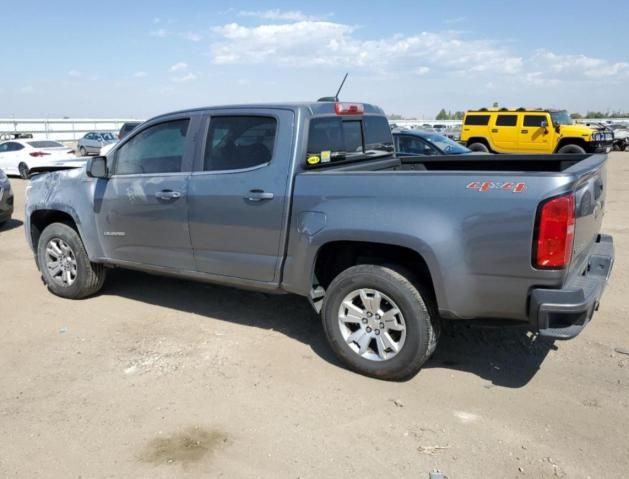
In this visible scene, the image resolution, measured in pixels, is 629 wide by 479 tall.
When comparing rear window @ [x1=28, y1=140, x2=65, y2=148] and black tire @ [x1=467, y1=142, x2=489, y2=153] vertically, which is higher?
rear window @ [x1=28, y1=140, x2=65, y2=148]

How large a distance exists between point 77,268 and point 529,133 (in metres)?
18.9

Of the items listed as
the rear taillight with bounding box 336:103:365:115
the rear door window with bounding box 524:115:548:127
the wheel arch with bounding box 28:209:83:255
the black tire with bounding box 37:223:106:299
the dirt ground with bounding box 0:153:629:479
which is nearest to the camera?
the dirt ground with bounding box 0:153:629:479

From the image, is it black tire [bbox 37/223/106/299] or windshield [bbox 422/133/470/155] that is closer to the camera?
black tire [bbox 37/223/106/299]

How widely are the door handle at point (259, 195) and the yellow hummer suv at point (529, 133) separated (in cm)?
1841

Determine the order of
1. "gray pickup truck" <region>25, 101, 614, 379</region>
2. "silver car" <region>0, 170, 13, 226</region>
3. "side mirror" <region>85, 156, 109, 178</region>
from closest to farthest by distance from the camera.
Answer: "gray pickup truck" <region>25, 101, 614, 379</region> → "side mirror" <region>85, 156, 109, 178</region> → "silver car" <region>0, 170, 13, 226</region>

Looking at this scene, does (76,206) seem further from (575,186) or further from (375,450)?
(575,186)

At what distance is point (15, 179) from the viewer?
1900 centimetres

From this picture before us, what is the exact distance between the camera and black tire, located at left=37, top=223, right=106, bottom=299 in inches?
212

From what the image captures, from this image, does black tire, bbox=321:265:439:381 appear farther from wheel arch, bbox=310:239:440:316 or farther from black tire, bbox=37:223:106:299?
black tire, bbox=37:223:106:299

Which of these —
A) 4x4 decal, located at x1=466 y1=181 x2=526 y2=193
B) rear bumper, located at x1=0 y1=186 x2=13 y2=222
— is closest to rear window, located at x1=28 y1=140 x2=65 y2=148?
rear bumper, located at x1=0 y1=186 x2=13 y2=222

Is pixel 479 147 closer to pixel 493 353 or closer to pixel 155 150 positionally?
pixel 493 353

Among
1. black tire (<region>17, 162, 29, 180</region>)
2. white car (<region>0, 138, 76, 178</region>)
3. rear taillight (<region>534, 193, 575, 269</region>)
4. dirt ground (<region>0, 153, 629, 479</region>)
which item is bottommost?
dirt ground (<region>0, 153, 629, 479</region>)

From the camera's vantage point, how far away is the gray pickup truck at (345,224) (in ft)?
10.5

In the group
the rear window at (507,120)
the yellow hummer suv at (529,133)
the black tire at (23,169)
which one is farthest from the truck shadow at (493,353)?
the rear window at (507,120)
